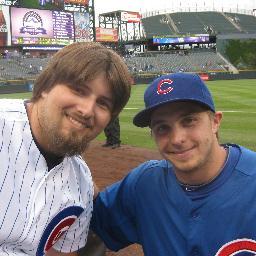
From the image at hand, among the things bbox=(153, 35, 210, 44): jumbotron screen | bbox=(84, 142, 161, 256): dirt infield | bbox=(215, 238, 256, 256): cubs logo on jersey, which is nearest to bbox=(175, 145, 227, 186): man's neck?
bbox=(215, 238, 256, 256): cubs logo on jersey

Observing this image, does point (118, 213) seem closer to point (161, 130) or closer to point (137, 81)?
point (161, 130)

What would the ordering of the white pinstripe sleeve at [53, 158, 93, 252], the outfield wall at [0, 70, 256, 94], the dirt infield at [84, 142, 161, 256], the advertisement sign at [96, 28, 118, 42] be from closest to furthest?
the white pinstripe sleeve at [53, 158, 93, 252], the dirt infield at [84, 142, 161, 256], the outfield wall at [0, 70, 256, 94], the advertisement sign at [96, 28, 118, 42]

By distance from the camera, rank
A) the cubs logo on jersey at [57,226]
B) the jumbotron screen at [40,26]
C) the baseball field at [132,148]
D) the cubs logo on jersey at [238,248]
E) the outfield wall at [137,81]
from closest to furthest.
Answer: the cubs logo on jersey at [238,248], the cubs logo on jersey at [57,226], the baseball field at [132,148], the outfield wall at [137,81], the jumbotron screen at [40,26]

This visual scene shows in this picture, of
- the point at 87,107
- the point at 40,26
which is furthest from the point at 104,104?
the point at 40,26

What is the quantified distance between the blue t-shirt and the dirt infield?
438cm

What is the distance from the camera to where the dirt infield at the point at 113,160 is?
7.20 m

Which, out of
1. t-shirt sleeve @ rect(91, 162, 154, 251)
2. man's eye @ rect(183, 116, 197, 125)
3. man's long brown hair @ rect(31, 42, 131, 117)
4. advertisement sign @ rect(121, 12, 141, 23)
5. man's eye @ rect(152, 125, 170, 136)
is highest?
advertisement sign @ rect(121, 12, 141, 23)

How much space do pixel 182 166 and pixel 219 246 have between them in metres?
0.38

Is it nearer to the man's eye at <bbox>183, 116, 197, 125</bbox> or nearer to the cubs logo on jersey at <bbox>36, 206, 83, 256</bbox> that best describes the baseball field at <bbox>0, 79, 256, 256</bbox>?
the cubs logo on jersey at <bbox>36, 206, 83, 256</bbox>

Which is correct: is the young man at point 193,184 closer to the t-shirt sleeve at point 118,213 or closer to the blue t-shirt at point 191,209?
the blue t-shirt at point 191,209

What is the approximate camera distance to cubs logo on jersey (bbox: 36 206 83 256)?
1.98 meters

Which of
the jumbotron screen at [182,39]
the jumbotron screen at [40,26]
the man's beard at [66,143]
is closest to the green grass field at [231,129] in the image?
the man's beard at [66,143]

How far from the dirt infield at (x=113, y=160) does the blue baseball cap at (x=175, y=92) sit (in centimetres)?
469

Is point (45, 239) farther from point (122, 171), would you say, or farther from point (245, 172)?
point (122, 171)
